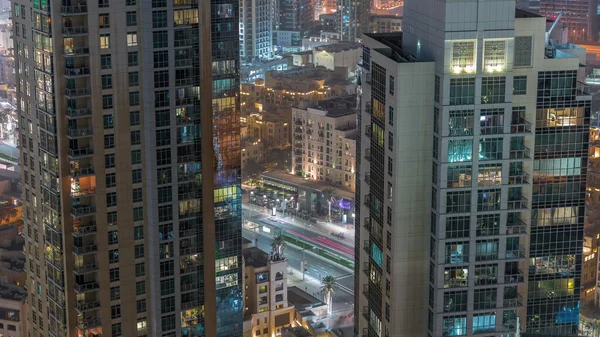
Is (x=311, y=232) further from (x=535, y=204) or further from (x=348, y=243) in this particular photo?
(x=535, y=204)

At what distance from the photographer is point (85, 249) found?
234ft

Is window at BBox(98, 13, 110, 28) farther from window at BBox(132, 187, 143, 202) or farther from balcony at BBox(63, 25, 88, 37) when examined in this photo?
window at BBox(132, 187, 143, 202)

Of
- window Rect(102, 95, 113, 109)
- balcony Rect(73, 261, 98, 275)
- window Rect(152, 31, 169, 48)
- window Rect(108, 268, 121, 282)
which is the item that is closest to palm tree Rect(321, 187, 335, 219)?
window Rect(108, 268, 121, 282)

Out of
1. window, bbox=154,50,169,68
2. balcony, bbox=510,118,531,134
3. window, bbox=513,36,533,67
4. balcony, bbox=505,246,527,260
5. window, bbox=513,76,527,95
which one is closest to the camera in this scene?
balcony, bbox=510,118,531,134

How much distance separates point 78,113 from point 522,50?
27144 mm

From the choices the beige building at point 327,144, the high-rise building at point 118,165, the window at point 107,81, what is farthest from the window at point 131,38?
the beige building at point 327,144

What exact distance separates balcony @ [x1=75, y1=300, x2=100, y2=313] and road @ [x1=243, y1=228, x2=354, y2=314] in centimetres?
6689

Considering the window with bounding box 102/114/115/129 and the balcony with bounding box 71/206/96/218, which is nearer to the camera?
the window with bounding box 102/114/115/129

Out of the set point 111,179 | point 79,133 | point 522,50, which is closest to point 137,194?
point 111,179

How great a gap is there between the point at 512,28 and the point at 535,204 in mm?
10796

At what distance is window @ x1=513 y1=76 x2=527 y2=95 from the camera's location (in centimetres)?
6012

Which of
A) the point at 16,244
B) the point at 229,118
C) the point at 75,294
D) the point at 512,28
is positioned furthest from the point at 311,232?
the point at 512,28

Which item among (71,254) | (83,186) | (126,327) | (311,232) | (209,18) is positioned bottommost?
(311,232)

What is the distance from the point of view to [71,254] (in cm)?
7138
